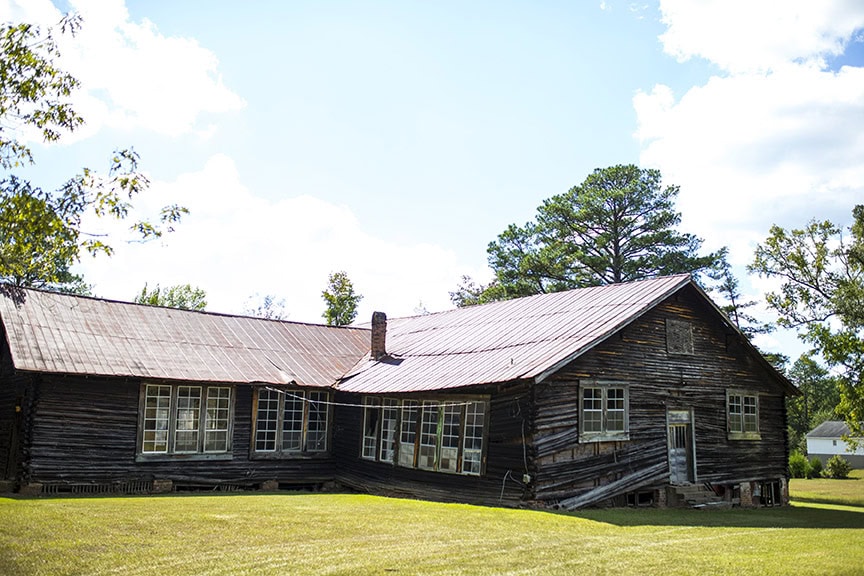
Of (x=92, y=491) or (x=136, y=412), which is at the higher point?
(x=136, y=412)

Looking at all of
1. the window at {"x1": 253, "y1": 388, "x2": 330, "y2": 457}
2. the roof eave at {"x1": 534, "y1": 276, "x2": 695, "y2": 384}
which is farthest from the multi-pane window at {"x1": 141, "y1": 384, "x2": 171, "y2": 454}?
the roof eave at {"x1": 534, "y1": 276, "x2": 695, "y2": 384}

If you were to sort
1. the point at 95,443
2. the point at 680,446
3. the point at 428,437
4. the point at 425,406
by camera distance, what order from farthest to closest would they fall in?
the point at 680,446 < the point at 425,406 < the point at 428,437 < the point at 95,443

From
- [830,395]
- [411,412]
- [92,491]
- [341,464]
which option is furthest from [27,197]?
[830,395]

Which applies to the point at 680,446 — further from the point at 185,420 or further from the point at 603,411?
the point at 185,420

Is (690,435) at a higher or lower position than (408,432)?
higher

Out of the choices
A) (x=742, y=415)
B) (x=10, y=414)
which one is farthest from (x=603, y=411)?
(x=10, y=414)

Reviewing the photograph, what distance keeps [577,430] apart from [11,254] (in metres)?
12.6

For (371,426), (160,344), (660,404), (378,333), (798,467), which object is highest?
(378,333)

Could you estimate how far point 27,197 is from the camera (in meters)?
12.9

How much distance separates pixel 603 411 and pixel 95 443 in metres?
12.8

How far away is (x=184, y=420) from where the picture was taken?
21734 millimetres

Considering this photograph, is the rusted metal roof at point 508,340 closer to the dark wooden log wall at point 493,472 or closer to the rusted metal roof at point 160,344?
the dark wooden log wall at point 493,472

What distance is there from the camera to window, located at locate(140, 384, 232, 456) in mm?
21203

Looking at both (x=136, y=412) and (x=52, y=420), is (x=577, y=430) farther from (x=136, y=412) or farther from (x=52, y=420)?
(x=52, y=420)
